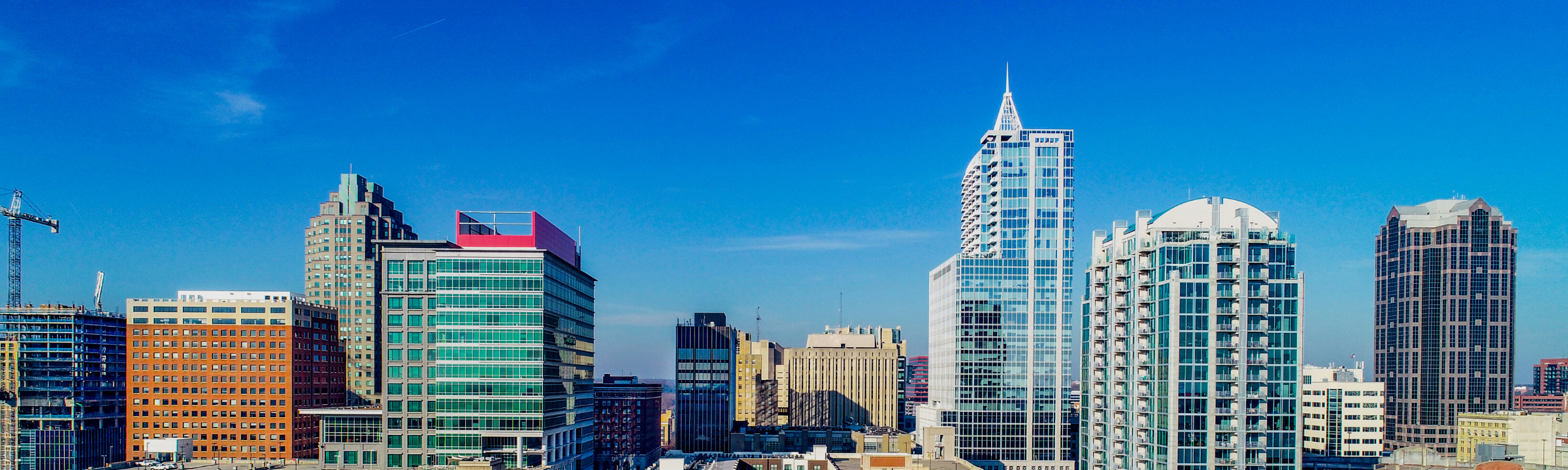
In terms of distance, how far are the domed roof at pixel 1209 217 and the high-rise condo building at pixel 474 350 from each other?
84143mm

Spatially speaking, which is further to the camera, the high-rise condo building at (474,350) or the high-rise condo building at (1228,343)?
the high-rise condo building at (474,350)

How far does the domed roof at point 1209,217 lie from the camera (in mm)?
123188

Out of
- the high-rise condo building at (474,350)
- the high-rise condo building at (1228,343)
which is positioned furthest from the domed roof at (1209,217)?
the high-rise condo building at (474,350)

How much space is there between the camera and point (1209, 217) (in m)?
126

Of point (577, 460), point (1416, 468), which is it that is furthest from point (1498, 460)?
point (577, 460)

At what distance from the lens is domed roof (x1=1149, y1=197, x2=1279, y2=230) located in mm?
123188

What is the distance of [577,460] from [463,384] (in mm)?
28591

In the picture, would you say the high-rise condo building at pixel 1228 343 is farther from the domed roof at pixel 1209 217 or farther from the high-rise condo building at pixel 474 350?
the high-rise condo building at pixel 474 350

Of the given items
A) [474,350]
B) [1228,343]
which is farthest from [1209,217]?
[474,350]

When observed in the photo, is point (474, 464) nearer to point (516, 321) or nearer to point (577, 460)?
point (516, 321)

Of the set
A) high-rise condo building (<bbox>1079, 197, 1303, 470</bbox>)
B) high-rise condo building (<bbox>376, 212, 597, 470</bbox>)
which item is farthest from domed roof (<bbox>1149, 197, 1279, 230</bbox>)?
high-rise condo building (<bbox>376, 212, 597, 470</bbox>)

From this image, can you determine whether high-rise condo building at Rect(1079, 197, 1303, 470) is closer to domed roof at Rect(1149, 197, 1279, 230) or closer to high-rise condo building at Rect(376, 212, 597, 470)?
domed roof at Rect(1149, 197, 1279, 230)

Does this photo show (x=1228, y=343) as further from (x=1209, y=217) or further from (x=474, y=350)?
(x=474, y=350)

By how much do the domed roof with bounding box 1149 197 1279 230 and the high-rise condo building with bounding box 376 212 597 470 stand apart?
84.1m
